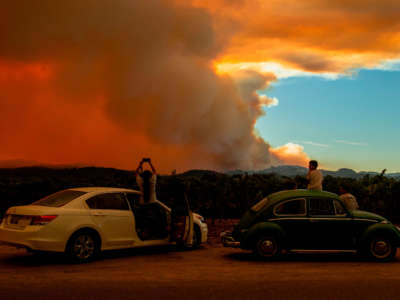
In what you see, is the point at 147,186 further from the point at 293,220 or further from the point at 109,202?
the point at 293,220

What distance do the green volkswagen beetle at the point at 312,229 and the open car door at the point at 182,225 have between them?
1.26m

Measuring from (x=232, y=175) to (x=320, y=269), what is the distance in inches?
591

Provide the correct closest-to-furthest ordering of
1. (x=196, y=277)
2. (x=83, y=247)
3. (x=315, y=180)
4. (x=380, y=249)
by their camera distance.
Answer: (x=196, y=277) < (x=83, y=247) < (x=380, y=249) < (x=315, y=180)

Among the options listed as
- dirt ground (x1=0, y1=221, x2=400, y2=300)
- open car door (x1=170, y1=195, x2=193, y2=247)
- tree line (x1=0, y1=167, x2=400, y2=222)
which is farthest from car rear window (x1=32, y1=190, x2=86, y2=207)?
tree line (x1=0, y1=167, x2=400, y2=222)

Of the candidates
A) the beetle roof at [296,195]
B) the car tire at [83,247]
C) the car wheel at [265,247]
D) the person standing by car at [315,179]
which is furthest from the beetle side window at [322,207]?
the car tire at [83,247]

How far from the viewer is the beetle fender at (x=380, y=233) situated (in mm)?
11773

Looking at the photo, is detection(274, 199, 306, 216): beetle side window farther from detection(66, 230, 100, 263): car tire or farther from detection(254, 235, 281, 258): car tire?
detection(66, 230, 100, 263): car tire

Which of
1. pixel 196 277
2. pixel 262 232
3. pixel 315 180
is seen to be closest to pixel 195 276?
pixel 196 277

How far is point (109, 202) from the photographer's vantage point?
12.0 metres

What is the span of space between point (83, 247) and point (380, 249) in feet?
21.0

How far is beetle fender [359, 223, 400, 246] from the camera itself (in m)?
11.8

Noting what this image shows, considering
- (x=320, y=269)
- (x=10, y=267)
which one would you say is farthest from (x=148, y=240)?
(x=320, y=269)

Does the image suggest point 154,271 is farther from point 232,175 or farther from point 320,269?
point 232,175

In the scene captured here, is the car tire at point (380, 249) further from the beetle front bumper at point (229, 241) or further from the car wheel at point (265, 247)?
the beetle front bumper at point (229, 241)
